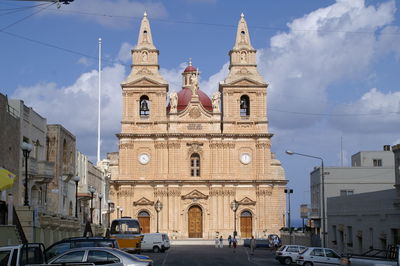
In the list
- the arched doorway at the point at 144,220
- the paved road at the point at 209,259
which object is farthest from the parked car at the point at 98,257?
the arched doorway at the point at 144,220

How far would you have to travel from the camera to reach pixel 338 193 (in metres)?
63.0

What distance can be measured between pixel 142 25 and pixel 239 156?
18.4 meters

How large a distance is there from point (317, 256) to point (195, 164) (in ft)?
136

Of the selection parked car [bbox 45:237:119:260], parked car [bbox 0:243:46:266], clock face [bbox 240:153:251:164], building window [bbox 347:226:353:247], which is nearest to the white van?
building window [bbox 347:226:353:247]

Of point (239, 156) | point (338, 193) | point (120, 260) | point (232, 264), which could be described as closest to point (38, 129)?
point (232, 264)

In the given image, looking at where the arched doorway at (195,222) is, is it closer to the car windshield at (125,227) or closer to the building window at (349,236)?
the building window at (349,236)

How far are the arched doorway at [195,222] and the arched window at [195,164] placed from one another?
381cm

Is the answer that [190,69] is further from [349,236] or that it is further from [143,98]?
[349,236]

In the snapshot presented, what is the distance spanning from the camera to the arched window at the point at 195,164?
250 ft

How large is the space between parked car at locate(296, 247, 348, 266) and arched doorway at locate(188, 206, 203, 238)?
39.0 m

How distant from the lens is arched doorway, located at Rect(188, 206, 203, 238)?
247 feet

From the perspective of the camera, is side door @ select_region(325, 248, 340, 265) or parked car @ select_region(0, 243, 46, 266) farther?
side door @ select_region(325, 248, 340, 265)

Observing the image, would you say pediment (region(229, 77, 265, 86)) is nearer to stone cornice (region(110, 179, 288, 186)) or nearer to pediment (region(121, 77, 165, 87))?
pediment (region(121, 77, 165, 87))

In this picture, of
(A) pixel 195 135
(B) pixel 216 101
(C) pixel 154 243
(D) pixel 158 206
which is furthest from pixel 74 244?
(B) pixel 216 101
